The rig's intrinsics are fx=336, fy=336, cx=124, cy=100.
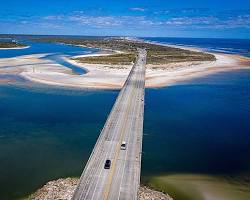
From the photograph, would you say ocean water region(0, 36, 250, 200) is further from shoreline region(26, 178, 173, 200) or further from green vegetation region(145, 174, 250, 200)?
green vegetation region(145, 174, 250, 200)

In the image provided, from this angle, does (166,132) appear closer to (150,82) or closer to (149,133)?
(149,133)

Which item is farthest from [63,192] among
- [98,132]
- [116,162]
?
[98,132]

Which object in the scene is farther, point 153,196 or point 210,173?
point 210,173

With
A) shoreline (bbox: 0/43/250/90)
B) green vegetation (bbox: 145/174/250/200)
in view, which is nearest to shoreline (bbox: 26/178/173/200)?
green vegetation (bbox: 145/174/250/200)

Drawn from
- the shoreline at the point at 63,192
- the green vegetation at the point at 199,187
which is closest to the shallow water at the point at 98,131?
the shoreline at the point at 63,192

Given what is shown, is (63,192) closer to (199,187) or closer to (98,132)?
(199,187)

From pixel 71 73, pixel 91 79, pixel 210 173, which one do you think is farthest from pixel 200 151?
pixel 71 73

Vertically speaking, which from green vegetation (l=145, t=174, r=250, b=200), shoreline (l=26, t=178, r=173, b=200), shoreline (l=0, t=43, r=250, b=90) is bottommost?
green vegetation (l=145, t=174, r=250, b=200)
